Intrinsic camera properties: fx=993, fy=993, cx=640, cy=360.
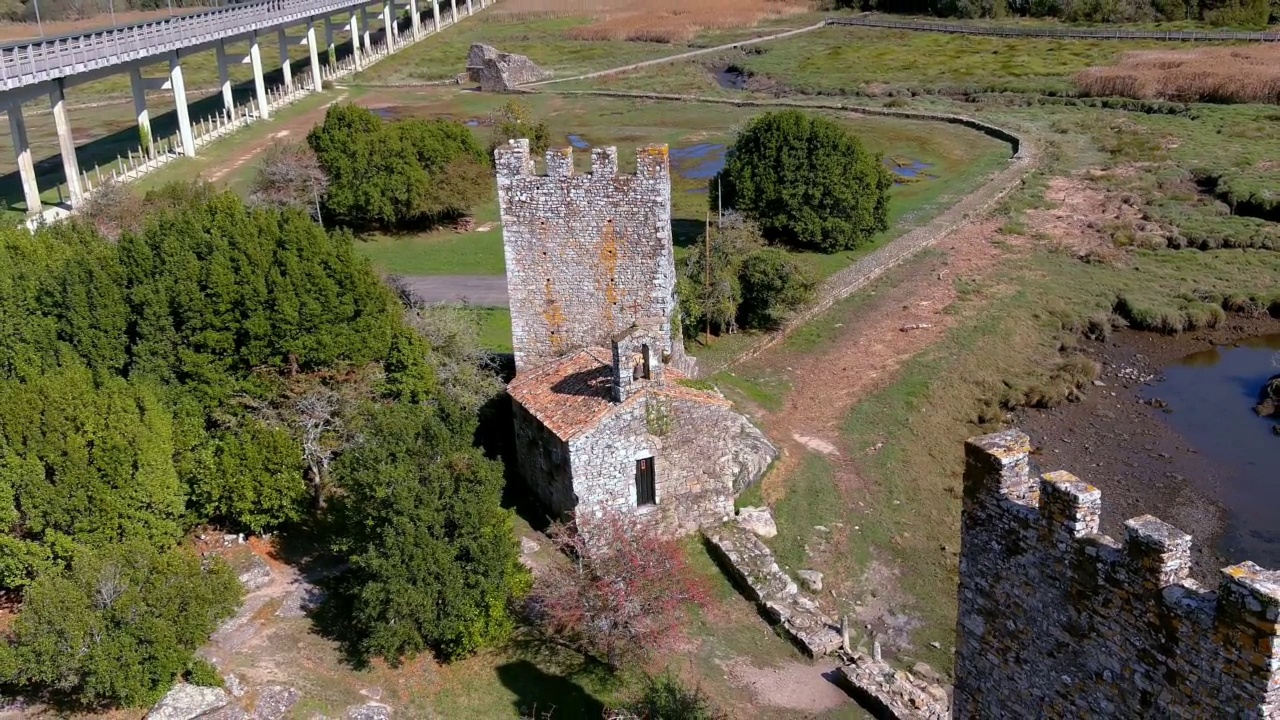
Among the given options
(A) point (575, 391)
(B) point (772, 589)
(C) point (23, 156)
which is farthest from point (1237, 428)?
(C) point (23, 156)

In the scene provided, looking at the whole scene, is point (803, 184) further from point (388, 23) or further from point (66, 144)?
point (388, 23)

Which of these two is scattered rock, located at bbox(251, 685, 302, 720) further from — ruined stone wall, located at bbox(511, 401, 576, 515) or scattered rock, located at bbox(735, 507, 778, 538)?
scattered rock, located at bbox(735, 507, 778, 538)

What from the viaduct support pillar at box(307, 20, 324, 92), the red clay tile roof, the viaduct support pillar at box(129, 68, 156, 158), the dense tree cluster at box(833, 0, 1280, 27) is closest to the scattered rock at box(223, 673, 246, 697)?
the red clay tile roof

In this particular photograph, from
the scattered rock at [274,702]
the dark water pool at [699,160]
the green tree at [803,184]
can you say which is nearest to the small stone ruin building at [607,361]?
the scattered rock at [274,702]

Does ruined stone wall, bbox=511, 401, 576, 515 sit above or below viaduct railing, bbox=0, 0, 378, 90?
below

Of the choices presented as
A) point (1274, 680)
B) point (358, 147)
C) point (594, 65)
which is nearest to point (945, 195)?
point (358, 147)
